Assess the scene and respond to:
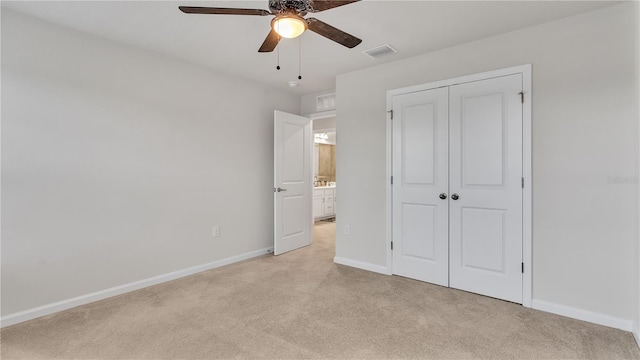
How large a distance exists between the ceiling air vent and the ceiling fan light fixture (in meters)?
1.51

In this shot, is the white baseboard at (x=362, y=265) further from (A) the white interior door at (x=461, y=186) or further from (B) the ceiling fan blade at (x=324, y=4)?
(B) the ceiling fan blade at (x=324, y=4)

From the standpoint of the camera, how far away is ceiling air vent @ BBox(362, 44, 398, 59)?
2951 mm

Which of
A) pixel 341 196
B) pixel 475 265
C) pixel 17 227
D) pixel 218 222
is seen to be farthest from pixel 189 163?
pixel 475 265

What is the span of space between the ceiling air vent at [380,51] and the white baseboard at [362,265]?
2.34m

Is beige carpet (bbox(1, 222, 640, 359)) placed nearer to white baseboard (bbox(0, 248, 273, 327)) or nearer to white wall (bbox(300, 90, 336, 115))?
white baseboard (bbox(0, 248, 273, 327))

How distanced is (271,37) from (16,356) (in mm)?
2575

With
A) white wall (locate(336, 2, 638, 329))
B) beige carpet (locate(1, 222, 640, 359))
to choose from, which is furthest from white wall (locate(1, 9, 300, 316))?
white wall (locate(336, 2, 638, 329))

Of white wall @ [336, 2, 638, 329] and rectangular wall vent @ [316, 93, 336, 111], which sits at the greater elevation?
rectangular wall vent @ [316, 93, 336, 111]

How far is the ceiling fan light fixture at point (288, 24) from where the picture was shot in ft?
5.30

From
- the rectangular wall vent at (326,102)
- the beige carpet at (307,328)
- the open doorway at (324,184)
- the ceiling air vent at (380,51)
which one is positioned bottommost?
the beige carpet at (307,328)

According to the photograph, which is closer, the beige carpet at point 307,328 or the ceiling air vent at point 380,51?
the beige carpet at point 307,328

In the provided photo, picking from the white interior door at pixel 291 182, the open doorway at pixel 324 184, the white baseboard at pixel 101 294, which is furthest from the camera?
the open doorway at pixel 324 184

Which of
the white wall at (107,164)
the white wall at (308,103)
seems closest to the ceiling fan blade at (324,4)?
the white wall at (107,164)

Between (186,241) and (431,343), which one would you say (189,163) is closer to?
(186,241)
